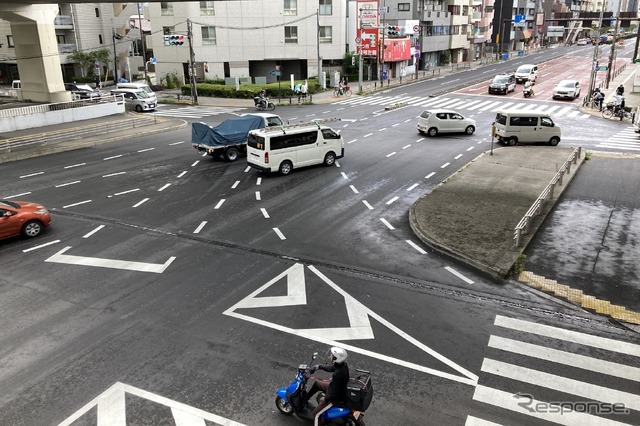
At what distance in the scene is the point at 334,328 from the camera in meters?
11.1

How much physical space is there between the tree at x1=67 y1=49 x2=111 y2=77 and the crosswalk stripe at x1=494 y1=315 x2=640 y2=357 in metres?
72.1

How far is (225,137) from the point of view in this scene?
26.6 meters

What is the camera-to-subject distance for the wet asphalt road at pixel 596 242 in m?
13.2

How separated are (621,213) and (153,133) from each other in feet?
98.0

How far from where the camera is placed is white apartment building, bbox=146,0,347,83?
200 feet

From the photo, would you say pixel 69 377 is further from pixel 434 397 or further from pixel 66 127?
pixel 66 127

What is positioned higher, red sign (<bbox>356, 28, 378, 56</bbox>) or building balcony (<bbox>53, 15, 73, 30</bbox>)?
building balcony (<bbox>53, 15, 73, 30</bbox>)

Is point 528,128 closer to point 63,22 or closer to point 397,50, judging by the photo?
point 397,50

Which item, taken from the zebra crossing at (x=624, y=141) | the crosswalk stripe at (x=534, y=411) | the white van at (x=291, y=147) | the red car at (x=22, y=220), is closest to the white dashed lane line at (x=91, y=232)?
the red car at (x=22, y=220)

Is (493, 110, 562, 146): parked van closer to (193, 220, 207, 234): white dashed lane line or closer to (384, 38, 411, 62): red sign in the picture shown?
(193, 220, 207, 234): white dashed lane line

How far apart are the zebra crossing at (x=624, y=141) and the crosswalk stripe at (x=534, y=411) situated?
85.0ft

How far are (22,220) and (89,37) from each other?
65570 mm

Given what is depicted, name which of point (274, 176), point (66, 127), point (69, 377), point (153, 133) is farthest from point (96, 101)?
point (69, 377)

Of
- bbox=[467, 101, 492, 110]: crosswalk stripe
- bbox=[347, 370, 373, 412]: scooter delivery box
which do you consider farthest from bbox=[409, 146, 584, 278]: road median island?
bbox=[467, 101, 492, 110]: crosswalk stripe
